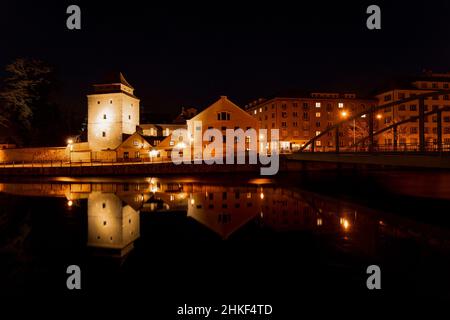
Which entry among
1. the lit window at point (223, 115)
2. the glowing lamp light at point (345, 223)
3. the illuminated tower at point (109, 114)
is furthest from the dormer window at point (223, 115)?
the glowing lamp light at point (345, 223)

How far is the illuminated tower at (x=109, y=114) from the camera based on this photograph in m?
59.8

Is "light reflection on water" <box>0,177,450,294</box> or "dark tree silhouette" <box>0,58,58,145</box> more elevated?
"dark tree silhouette" <box>0,58,58,145</box>

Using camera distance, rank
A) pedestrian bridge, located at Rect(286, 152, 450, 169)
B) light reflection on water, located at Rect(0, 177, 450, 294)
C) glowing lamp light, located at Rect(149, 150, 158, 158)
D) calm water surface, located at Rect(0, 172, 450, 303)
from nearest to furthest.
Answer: calm water surface, located at Rect(0, 172, 450, 303), light reflection on water, located at Rect(0, 177, 450, 294), pedestrian bridge, located at Rect(286, 152, 450, 169), glowing lamp light, located at Rect(149, 150, 158, 158)

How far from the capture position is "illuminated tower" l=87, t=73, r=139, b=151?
59812 mm

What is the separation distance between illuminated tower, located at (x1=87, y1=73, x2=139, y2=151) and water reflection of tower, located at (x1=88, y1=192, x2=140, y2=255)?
41343 millimetres

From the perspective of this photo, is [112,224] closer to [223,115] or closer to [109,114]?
[223,115]

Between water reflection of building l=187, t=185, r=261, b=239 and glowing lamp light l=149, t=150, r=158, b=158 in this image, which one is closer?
water reflection of building l=187, t=185, r=261, b=239

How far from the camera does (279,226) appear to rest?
13438 millimetres

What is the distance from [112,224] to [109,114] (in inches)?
1987

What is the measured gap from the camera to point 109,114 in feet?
198

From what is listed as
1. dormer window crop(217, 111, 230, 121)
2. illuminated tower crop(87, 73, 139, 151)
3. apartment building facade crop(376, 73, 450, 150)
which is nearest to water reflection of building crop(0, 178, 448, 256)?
dormer window crop(217, 111, 230, 121)

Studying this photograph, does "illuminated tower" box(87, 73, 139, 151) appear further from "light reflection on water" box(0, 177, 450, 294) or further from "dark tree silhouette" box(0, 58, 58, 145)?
"light reflection on water" box(0, 177, 450, 294)
